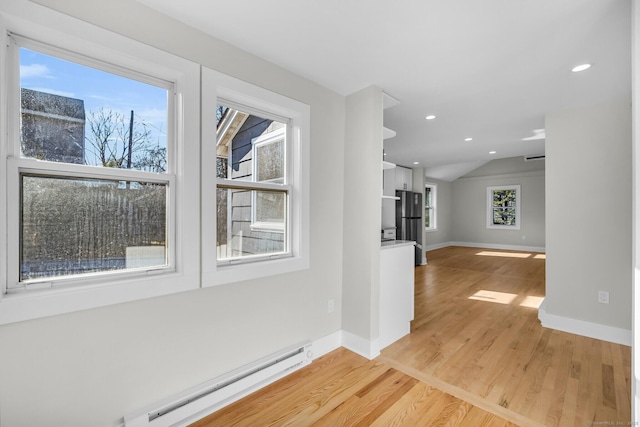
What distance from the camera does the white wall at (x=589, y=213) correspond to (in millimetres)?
2789

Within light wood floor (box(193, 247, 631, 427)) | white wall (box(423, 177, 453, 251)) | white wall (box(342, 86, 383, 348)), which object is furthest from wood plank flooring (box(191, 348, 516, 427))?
white wall (box(423, 177, 453, 251))

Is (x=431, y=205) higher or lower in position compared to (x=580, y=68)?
lower

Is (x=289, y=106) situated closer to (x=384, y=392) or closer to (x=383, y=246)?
(x=383, y=246)

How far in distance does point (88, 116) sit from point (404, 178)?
6.26m

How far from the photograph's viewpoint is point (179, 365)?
1724 millimetres

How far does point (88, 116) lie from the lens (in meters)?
1.52

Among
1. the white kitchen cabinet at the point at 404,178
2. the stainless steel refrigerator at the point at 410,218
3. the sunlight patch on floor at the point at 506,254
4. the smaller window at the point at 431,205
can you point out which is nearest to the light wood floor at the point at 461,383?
the stainless steel refrigerator at the point at 410,218

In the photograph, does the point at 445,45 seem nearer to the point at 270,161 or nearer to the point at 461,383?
the point at 270,161

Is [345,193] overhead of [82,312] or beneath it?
overhead

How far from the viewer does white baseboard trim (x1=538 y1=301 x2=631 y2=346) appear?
2.77 meters

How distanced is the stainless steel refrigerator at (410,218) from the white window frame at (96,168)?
526cm

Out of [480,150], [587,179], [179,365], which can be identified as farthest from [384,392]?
[480,150]

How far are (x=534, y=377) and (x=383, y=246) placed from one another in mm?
1517

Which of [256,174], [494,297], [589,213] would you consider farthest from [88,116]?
[494,297]
